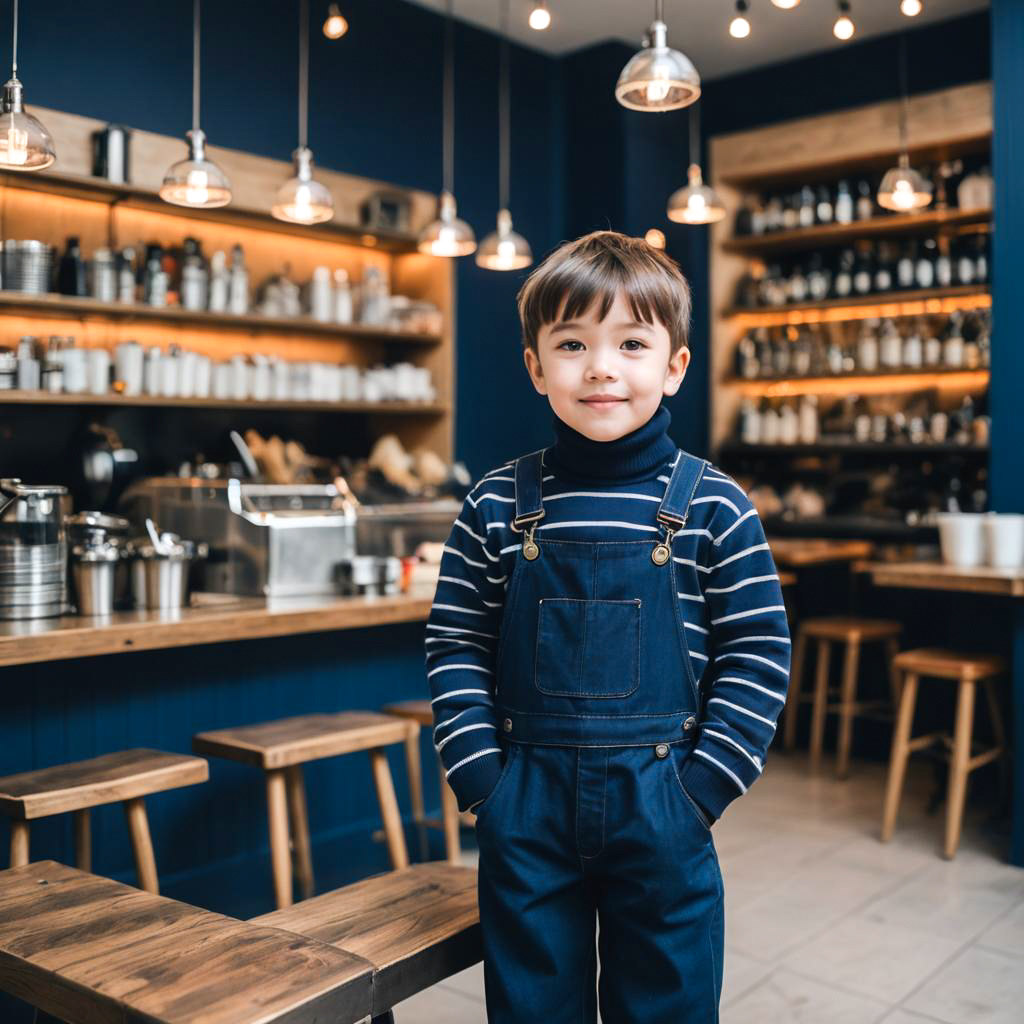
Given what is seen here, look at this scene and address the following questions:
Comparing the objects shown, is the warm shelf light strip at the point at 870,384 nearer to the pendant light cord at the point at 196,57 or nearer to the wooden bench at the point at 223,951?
the pendant light cord at the point at 196,57

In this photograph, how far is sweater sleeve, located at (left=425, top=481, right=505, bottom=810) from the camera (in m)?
1.59

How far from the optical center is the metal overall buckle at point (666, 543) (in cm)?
154

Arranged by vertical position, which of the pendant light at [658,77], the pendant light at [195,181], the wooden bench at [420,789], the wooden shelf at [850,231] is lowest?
the wooden bench at [420,789]

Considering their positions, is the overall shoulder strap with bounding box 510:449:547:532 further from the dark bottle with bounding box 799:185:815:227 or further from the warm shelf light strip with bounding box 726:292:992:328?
the dark bottle with bounding box 799:185:815:227

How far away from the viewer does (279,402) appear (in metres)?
4.80

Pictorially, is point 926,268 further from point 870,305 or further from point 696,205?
point 696,205

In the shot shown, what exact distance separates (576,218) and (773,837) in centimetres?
353

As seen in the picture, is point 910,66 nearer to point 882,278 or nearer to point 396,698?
point 882,278

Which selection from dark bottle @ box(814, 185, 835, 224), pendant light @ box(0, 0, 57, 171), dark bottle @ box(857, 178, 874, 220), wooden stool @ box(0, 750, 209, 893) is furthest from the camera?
dark bottle @ box(814, 185, 835, 224)

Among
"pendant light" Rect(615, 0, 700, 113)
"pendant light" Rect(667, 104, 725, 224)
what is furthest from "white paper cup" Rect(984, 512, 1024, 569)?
"pendant light" Rect(615, 0, 700, 113)

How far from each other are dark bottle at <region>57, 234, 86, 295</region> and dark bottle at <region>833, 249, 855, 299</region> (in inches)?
147

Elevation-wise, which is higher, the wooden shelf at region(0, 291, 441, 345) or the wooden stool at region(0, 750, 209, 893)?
the wooden shelf at region(0, 291, 441, 345)

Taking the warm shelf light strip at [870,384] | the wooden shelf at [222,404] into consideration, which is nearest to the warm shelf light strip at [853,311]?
the warm shelf light strip at [870,384]

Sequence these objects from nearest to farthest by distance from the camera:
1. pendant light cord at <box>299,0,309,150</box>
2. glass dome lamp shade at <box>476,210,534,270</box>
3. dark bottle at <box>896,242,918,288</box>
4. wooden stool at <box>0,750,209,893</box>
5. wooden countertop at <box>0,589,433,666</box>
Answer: wooden stool at <box>0,750,209,893</box> < wooden countertop at <box>0,589,433,666</box> < glass dome lamp shade at <box>476,210,534,270</box> < pendant light cord at <box>299,0,309,150</box> < dark bottle at <box>896,242,918,288</box>
